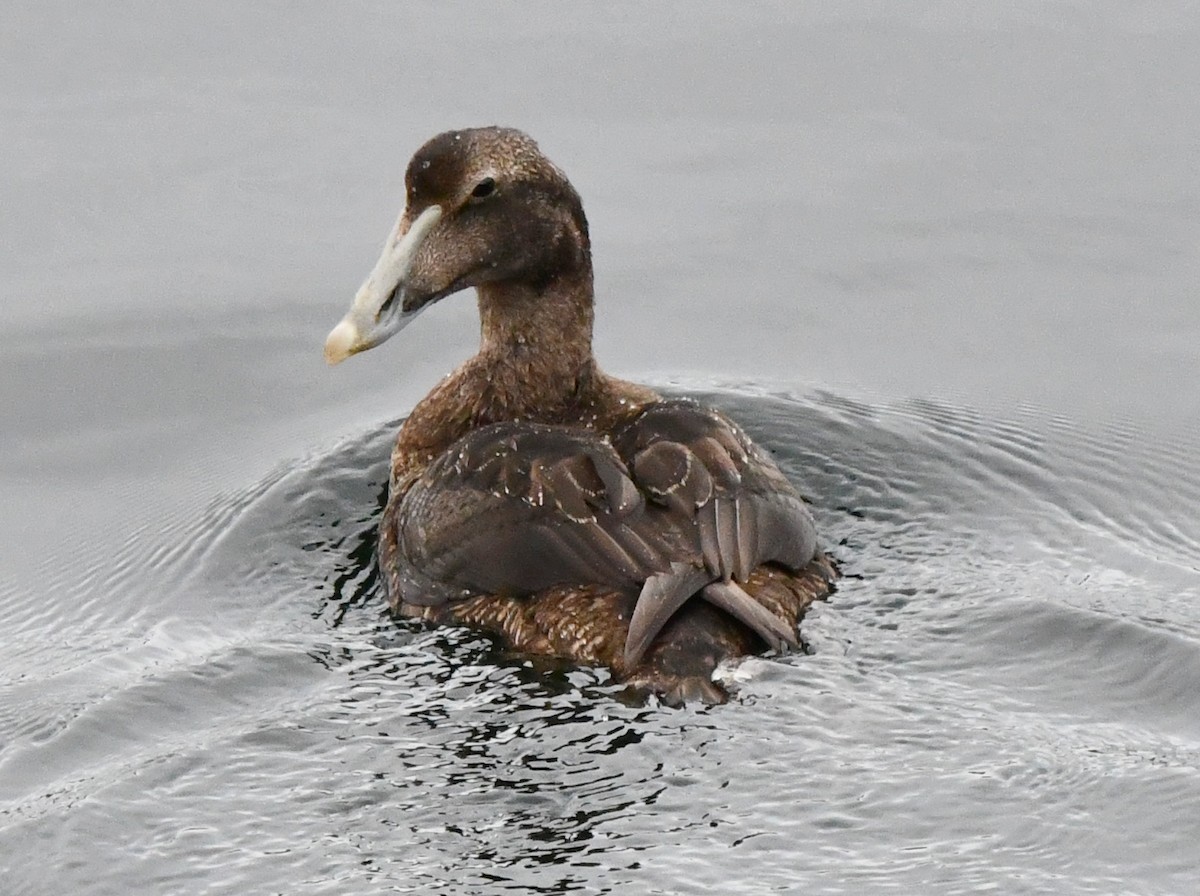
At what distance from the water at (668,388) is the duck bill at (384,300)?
1.13 meters

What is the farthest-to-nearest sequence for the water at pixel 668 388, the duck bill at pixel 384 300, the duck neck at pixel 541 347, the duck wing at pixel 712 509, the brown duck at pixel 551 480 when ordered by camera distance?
the duck neck at pixel 541 347 < the duck bill at pixel 384 300 < the brown duck at pixel 551 480 < the duck wing at pixel 712 509 < the water at pixel 668 388

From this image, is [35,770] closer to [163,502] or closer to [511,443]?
[511,443]

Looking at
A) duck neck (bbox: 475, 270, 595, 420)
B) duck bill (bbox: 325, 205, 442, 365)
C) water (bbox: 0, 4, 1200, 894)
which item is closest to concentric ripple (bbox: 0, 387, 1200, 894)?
water (bbox: 0, 4, 1200, 894)

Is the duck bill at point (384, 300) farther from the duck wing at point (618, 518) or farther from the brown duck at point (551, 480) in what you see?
the duck wing at point (618, 518)

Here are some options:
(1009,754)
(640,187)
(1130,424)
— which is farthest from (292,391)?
(1009,754)

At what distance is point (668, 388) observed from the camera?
444 inches

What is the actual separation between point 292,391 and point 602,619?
13.4 feet

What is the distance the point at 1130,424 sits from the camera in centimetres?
1100

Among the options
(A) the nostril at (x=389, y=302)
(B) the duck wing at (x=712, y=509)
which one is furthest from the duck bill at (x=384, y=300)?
(B) the duck wing at (x=712, y=509)

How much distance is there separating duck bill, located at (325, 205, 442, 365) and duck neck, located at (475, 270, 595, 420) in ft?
1.90

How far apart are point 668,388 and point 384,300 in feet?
8.00

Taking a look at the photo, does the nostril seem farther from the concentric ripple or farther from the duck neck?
the concentric ripple

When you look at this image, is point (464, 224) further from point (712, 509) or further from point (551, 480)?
point (712, 509)

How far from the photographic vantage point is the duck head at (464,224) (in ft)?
30.5
